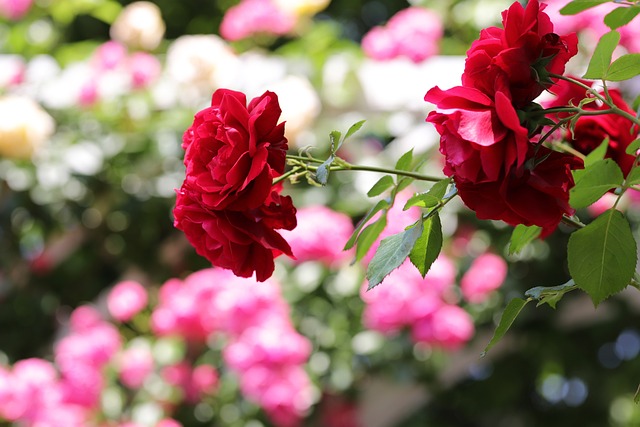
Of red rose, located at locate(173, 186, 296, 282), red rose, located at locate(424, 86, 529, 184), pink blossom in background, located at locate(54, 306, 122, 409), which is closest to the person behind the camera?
red rose, located at locate(424, 86, 529, 184)

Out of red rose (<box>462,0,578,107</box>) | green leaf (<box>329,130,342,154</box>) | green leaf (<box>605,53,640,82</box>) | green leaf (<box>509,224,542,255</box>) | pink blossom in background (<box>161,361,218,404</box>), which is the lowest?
pink blossom in background (<box>161,361,218,404</box>)

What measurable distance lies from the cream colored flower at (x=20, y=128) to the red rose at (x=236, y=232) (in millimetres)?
1954

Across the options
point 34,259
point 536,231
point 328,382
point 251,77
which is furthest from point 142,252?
point 536,231

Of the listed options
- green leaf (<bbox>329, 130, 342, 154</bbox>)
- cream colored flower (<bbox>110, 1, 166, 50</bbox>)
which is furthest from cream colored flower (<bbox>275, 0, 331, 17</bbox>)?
green leaf (<bbox>329, 130, 342, 154</bbox>)

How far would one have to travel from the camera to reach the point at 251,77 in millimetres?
2551

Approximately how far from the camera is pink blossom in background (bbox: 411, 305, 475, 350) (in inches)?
79.6

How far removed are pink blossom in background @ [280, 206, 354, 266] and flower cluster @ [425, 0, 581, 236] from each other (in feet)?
5.35

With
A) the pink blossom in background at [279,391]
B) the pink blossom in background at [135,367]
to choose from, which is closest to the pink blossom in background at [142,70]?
the pink blossom in background at [135,367]

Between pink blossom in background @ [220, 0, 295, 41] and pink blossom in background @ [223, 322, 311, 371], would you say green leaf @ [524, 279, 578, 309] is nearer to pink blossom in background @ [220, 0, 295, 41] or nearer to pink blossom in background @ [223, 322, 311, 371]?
pink blossom in background @ [223, 322, 311, 371]

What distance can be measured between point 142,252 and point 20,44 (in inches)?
34.5

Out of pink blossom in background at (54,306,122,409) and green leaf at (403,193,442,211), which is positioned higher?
green leaf at (403,193,442,211)

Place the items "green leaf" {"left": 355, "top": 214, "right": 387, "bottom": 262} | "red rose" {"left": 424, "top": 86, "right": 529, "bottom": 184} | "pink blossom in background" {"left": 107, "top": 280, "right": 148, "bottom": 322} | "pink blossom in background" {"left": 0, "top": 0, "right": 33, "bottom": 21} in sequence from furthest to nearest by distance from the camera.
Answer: "pink blossom in background" {"left": 0, "top": 0, "right": 33, "bottom": 21} → "pink blossom in background" {"left": 107, "top": 280, "right": 148, "bottom": 322} → "green leaf" {"left": 355, "top": 214, "right": 387, "bottom": 262} → "red rose" {"left": 424, "top": 86, "right": 529, "bottom": 184}

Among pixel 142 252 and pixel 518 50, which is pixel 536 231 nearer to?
pixel 518 50

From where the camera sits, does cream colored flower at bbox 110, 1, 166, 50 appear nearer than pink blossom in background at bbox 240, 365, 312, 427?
No
